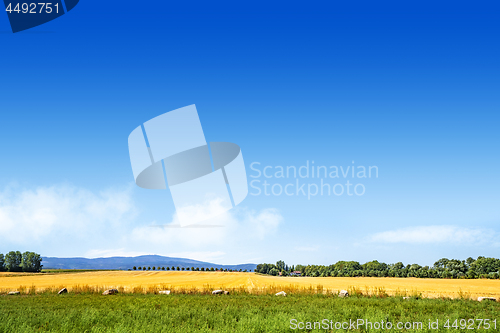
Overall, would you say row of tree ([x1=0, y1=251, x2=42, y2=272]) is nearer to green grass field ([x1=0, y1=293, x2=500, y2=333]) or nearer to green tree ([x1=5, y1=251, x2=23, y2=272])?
green tree ([x1=5, y1=251, x2=23, y2=272])

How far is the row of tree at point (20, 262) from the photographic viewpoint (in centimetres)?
15900

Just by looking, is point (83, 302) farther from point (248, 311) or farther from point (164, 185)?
point (248, 311)

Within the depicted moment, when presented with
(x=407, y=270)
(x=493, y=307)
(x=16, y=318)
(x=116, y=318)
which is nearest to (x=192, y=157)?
(x=116, y=318)

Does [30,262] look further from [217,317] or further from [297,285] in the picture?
[217,317]

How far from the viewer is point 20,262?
6673 inches

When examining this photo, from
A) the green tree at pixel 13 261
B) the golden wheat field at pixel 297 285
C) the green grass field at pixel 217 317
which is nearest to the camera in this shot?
the green grass field at pixel 217 317

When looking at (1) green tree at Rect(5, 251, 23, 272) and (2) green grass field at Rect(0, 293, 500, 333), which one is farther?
(1) green tree at Rect(5, 251, 23, 272)

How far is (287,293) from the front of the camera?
3541 cm

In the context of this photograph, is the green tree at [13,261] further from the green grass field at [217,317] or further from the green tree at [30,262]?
the green grass field at [217,317]

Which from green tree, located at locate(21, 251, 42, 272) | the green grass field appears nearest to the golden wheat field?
the green grass field

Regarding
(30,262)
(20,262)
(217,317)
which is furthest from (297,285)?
(20,262)

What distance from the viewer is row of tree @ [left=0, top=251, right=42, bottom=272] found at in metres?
159

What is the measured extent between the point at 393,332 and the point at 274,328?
5835 millimetres

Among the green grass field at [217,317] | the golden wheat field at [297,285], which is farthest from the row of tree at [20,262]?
the green grass field at [217,317]
